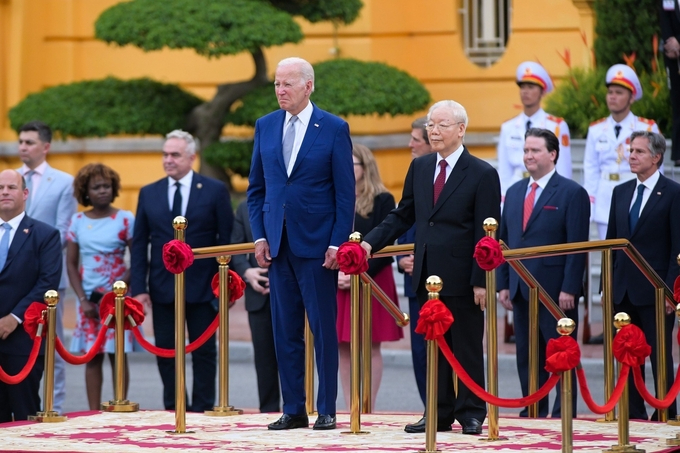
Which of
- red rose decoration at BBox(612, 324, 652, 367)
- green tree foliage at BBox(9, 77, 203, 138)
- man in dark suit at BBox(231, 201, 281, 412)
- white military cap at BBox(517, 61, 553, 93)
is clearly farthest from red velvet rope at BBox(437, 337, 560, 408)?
green tree foliage at BBox(9, 77, 203, 138)

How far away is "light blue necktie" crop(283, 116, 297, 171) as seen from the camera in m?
7.46

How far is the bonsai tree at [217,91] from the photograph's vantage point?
14.6 m

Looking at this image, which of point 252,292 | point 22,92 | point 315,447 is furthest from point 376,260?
point 22,92

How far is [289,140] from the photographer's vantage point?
294 inches

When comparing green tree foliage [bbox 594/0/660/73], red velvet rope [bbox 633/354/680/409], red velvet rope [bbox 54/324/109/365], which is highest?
green tree foliage [bbox 594/0/660/73]

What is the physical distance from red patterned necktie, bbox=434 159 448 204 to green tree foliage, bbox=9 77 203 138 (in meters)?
8.20

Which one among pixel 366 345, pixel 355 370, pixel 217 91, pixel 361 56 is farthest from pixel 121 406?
pixel 361 56

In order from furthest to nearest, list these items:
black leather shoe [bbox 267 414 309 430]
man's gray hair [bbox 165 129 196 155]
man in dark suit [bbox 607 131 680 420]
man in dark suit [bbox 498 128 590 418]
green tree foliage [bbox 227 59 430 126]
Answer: green tree foliage [bbox 227 59 430 126], man's gray hair [bbox 165 129 196 155], man in dark suit [bbox 498 128 590 418], man in dark suit [bbox 607 131 680 420], black leather shoe [bbox 267 414 309 430]

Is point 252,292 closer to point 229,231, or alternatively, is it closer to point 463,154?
point 229,231

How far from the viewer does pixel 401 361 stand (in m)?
12.9

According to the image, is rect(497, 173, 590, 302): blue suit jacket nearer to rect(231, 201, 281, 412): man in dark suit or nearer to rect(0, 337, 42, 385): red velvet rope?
rect(231, 201, 281, 412): man in dark suit

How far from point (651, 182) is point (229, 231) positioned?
2.88 meters

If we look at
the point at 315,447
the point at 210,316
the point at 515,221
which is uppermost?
the point at 515,221

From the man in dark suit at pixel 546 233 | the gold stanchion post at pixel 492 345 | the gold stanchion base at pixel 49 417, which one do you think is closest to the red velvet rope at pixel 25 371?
the gold stanchion base at pixel 49 417
